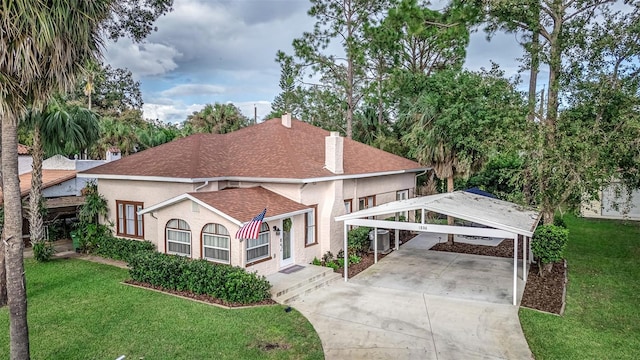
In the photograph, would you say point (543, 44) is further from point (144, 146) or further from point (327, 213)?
point (144, 146)

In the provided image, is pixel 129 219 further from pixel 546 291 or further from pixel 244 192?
pixel 546 291

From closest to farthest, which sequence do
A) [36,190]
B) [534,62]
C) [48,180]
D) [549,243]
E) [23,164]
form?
[549,243] < [534,62] < [36,190] < [48,180] < [23,164]

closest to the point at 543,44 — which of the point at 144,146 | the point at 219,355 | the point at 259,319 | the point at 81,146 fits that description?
the point at 259,319

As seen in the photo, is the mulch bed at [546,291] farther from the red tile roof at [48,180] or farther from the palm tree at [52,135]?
the red tile roof at [48,180]

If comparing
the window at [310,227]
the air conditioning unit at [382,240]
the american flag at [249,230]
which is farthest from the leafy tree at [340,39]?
the american flag at [249,230]

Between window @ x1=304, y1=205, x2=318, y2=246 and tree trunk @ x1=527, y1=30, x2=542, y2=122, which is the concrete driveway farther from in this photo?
tree trunk @ x1=527, y1=30, x2=542, y2=122

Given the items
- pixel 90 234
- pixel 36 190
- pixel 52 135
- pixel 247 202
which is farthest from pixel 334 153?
pixel 36 190

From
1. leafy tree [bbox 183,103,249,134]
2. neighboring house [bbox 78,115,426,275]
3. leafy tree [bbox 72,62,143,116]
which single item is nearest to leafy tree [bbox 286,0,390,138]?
leafy tree [bbox 183,103,249,134]
